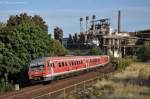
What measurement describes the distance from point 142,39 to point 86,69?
9763 centimetres

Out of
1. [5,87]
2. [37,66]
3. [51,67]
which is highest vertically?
[37,66]

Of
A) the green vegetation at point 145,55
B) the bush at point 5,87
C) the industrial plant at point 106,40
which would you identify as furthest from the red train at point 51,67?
the industrial plant at point 106,40

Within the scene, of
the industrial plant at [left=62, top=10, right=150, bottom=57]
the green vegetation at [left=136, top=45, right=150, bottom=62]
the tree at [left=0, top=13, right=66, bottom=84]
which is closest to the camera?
the tree at [left=0, top=13, right=66, bottom=84]

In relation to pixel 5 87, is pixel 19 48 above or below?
above

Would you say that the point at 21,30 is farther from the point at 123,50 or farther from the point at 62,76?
the point at 123,50

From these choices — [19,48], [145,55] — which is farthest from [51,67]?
[145,55]

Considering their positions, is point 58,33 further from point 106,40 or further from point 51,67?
point 51,67

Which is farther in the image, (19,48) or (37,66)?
(19,48)

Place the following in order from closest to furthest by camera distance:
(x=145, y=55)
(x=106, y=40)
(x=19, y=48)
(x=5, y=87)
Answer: (x=5, y=87) < (x=19, y=48) < (x=145, y=55) < (x=106, y=40)

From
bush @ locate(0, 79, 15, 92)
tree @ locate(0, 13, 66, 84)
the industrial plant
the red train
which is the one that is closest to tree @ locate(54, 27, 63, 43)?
the industrial plant

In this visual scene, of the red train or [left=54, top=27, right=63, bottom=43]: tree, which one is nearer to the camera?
the red train

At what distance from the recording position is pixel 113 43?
13938 cm

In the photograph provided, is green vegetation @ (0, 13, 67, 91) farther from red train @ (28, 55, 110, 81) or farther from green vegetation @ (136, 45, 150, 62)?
green vegetation @ (136, 45, 150, 62)

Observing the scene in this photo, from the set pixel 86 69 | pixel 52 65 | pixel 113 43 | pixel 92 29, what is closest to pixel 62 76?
pixel 52 65
